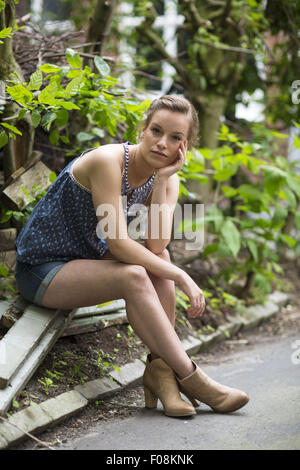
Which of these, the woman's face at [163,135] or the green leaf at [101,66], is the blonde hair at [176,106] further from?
the green leaf at [101,66]

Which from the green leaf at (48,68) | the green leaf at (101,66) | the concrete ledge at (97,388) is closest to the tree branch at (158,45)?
the green leaf at (101,66)

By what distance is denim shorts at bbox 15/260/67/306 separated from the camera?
8.62ft

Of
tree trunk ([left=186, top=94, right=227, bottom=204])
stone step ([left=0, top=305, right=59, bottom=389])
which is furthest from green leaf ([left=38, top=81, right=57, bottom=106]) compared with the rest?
tree trunk ([left=186, top=94, right=227, bottom=204])

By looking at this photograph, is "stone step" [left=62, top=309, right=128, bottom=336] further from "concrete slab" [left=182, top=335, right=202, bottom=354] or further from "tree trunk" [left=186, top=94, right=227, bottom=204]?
"tree trunk" [left=186, top=94, right=227, bottom=204]

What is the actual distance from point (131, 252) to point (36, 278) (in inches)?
20.7

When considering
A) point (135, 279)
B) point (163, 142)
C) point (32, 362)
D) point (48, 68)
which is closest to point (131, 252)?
point (135, 279)

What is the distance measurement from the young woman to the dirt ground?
220 mm

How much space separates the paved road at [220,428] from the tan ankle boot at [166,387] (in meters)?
0.05

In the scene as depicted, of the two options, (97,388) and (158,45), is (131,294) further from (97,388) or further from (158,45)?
(158,45)

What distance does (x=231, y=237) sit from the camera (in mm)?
4285

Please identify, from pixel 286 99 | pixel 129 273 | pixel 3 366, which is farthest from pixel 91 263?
pixel 286 99

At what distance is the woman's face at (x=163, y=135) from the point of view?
2.58m

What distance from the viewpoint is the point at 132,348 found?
3311 millimetres
